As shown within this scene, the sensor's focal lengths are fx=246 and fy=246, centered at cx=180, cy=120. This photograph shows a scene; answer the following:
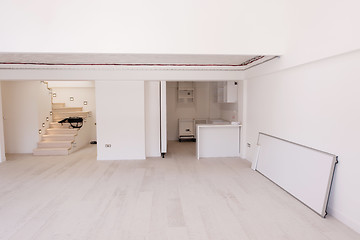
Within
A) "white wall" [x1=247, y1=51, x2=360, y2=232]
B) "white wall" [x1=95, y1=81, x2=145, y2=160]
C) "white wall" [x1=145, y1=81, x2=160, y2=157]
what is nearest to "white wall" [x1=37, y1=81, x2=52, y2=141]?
"white wall" [x1=95, y1=81, x2=145, y2=160]

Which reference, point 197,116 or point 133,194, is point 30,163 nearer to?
point 133,194

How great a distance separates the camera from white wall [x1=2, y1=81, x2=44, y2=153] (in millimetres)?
7305

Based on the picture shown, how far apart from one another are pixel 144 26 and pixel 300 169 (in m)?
3.40

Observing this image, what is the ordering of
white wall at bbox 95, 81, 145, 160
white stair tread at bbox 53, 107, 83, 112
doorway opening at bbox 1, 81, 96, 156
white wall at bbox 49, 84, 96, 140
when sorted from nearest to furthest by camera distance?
white wall at bbox 95, 81, 145, 160 → doorway opening at bbox 1, 81, 96, 156 → white stair tread at bbox 53, 107, 83, 112 → white wall at bbox 49, 84, 96, 140

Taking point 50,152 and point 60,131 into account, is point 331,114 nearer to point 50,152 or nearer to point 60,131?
point 50,152

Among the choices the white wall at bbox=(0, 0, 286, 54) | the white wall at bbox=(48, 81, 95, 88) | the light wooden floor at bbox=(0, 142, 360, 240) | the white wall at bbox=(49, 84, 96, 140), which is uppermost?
the white wall at bbox=(0, 0, 286, 54)

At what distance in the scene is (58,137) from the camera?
7.53 m

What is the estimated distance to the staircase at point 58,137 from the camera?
7008 millimetres

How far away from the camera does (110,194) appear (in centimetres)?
403

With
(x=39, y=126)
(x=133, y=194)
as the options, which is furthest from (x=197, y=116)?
(x=133, y=194)

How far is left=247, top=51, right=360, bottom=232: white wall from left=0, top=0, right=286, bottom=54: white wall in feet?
2.55

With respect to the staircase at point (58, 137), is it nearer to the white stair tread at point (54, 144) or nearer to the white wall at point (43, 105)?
the white stair tread at point (54, 144)

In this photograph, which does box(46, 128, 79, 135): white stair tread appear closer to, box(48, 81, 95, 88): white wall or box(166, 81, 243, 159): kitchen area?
box(48, 81, 95, 88): white wall

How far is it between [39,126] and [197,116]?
5.49 meters
